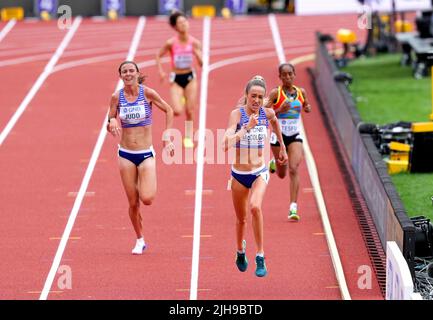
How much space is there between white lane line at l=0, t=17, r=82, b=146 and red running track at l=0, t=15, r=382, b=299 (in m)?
0.20

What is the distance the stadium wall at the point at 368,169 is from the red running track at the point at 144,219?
35cm

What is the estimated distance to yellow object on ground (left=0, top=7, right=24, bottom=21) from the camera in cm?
3691

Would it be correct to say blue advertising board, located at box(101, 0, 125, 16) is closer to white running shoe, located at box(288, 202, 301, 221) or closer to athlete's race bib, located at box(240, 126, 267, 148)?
white running shoe, located at box(288, 202, 301, 221)

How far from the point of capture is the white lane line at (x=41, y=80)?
22125 mm

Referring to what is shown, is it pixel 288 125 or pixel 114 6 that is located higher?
pixel 288 125

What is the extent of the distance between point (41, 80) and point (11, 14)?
424 inches

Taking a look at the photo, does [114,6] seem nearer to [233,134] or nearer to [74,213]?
[74,213]

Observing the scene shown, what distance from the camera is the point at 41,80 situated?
88.5ft

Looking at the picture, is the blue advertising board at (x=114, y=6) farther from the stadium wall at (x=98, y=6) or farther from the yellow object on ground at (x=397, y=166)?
the yellow object on ground at (x=397, y=166)

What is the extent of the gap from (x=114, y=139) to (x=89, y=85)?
227 inches

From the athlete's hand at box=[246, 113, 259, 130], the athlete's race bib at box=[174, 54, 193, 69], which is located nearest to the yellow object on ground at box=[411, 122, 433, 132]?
the athlete's race bib at box=[174, 54, 193, 69]

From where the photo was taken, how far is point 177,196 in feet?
56.0

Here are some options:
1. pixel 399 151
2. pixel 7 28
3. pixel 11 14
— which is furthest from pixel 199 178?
pixel 11 14
